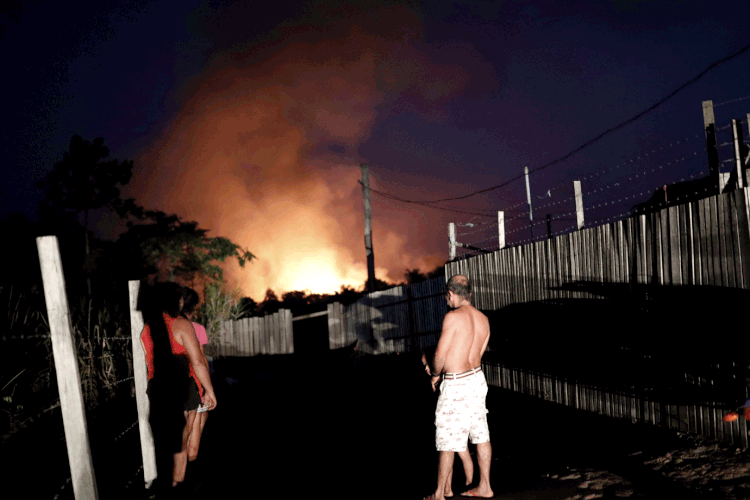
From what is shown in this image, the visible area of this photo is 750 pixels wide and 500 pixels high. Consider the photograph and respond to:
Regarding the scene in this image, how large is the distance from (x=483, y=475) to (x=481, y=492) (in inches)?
4.6

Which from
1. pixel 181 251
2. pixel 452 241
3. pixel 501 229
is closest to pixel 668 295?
pixel 501 229

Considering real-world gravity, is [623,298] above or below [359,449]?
above

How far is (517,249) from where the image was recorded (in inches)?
311

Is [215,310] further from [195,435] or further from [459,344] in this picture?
[459,344]

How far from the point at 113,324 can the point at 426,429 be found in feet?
17.0

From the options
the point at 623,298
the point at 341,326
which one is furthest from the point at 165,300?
the point at 341,326

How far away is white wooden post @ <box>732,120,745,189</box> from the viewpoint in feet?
15.1

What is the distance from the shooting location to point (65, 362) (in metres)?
2.61

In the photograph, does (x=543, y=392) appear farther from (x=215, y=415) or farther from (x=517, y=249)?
(x=215, y=415)

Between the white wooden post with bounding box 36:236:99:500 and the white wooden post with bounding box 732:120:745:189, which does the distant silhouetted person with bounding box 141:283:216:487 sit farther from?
the white wooden post with bounding box 732:120:745:189

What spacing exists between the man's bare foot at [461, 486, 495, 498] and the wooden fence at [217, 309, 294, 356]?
11.9 meters

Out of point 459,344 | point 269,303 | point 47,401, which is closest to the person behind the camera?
point 459,344

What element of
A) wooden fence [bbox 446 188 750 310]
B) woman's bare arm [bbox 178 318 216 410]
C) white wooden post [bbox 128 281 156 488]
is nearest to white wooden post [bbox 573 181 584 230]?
wooden fence [bbox 446 188 750 310]

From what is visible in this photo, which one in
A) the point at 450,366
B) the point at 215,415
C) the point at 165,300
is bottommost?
the point at 215,415
